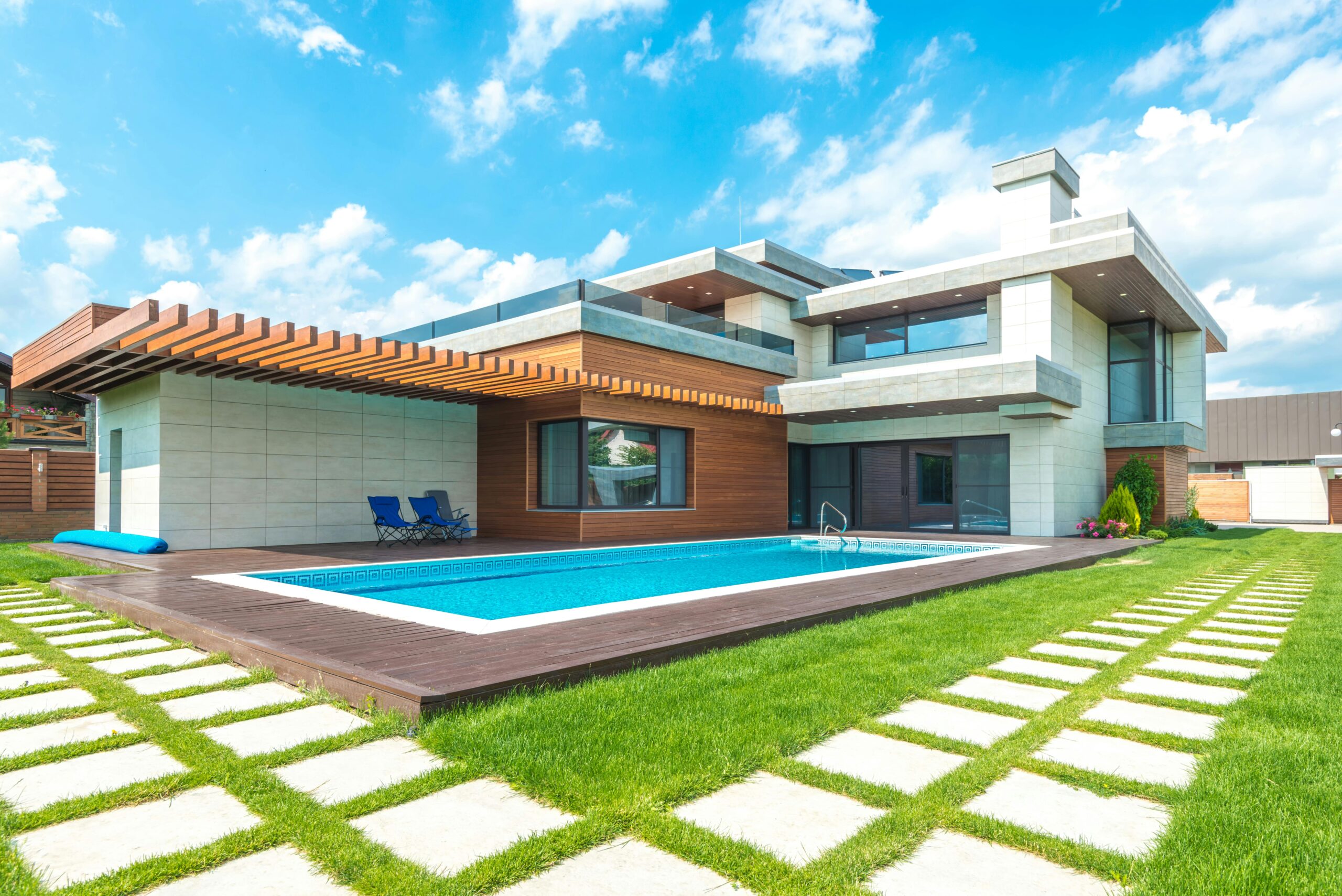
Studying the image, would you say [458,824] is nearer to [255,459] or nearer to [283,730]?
[283,730]

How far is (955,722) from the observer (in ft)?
10.4

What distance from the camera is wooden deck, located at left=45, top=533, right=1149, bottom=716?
344 centimetres

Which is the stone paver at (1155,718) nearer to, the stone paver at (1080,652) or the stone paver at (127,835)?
the stone paver at (1080,652)

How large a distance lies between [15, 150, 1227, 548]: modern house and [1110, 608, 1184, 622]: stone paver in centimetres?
757

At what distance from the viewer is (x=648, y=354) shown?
13.6 metres

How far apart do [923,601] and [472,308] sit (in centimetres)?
1123

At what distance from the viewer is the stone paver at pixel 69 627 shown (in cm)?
491

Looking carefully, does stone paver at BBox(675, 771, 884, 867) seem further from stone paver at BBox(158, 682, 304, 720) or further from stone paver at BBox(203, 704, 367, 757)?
stone paver at BBox(158, 682, 304, 720)

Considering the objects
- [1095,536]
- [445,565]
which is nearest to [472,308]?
[445,565]

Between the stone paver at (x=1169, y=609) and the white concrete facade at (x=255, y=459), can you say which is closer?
the stone paver at (x=1169, y=609)

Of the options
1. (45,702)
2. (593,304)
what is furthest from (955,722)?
(593,304)

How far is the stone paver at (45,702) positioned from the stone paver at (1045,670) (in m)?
4.59

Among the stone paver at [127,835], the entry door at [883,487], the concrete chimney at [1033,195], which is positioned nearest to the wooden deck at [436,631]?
the stone paver at [127,835]

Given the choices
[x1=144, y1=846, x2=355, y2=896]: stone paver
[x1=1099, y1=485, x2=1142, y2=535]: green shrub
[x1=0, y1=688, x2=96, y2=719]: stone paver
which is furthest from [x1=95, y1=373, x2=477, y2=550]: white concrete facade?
[x1=1099, y1=485, x2=1142, y2=535]: green shrub
